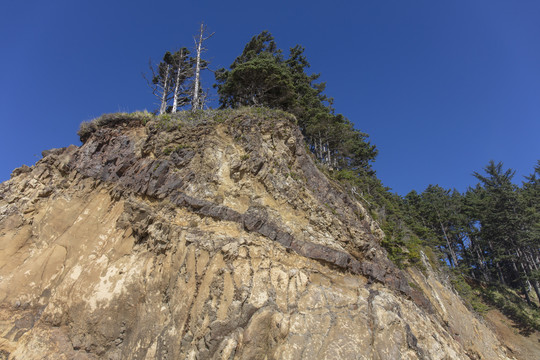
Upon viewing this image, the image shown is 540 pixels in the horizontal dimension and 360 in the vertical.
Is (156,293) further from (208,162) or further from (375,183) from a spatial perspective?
(375,183)

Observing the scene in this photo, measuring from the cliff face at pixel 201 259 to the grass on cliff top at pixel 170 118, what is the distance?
0.56 feet

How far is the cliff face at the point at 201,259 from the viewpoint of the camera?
791cm

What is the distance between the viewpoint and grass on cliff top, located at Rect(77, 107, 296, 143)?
47.5ft

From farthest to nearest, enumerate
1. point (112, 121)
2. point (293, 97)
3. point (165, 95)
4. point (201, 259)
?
point (165, 95) → point (293, 97) → point (112, 121) → point (201, 259)

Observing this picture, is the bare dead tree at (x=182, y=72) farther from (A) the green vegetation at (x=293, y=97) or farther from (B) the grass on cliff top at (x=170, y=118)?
(B) the grass on cliff top at (x=170, y=118)

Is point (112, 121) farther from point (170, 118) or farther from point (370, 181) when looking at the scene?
point (370, 181)

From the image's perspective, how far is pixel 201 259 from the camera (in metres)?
9.05

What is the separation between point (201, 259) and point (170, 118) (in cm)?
909

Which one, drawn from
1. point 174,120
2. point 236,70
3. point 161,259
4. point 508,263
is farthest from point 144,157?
point 508,263

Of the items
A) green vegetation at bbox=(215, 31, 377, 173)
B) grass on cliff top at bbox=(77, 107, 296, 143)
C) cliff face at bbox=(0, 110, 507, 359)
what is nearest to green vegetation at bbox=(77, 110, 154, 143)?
grass on cliff top at bbox=(77, 107, 296, 143)

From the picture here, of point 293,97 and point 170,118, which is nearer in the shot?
point 170,118

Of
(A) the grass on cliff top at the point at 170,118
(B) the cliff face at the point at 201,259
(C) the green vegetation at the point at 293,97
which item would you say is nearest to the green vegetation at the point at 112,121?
(A) the grass on cliff top at the point at 170,118

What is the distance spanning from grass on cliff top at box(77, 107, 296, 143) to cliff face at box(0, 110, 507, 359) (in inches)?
6.7

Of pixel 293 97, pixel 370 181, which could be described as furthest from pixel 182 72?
pixel 370 181
